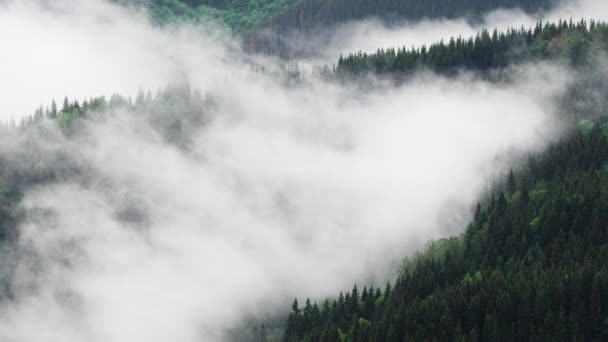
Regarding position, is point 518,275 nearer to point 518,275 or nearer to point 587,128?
point 518,275

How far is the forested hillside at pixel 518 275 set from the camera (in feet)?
413

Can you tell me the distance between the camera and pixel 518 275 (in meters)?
140

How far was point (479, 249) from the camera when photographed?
533 feet

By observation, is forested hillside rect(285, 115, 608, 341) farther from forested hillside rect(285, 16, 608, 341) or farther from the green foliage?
the green foliage

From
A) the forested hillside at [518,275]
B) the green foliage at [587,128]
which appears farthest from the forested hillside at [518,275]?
the green foliage at [587,128]

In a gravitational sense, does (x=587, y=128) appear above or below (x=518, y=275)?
above

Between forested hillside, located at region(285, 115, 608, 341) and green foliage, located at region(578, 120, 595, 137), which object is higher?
green foliage, located at region(578, 120, 595, 137)

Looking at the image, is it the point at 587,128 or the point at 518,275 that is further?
the point at 587,128

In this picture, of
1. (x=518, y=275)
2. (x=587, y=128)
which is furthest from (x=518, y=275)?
(x=587, y=128)

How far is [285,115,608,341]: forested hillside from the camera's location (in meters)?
126

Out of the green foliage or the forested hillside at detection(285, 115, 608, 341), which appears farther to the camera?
the green foliage

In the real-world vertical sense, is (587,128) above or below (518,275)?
above

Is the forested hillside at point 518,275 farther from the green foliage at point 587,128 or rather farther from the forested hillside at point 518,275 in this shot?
the green foliage at point 587,128

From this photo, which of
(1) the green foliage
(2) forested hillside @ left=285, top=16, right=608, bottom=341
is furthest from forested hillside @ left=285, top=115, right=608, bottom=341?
(1) the green foliage
